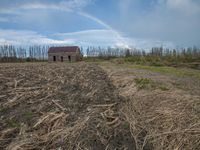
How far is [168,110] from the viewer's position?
3.58 meters

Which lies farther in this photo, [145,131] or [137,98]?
[137,98]

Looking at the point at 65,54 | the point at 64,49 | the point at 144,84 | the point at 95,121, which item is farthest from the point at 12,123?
the point at 64,49

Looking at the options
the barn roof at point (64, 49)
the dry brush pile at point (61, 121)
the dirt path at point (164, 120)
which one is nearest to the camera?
the dry brush pile at point (61, 121)

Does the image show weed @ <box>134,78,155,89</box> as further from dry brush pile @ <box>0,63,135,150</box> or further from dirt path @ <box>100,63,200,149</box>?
dry brush pile @ <box>0,63,135,150</box>

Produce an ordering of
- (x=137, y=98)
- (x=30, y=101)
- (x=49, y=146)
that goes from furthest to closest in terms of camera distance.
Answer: (x=137, y=98)
(x=30, y=101)
(x=49, y=146)

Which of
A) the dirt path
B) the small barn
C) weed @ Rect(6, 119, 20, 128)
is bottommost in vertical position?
the dirt path

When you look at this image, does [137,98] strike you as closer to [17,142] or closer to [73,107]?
[73,107]

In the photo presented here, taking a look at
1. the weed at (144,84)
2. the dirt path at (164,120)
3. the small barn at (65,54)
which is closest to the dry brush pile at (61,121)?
the dirt path at (164,120)

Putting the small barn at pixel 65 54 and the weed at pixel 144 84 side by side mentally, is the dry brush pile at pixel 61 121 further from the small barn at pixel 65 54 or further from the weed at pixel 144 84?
the small barn at pixel 65 54

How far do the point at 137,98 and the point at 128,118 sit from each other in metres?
1.30

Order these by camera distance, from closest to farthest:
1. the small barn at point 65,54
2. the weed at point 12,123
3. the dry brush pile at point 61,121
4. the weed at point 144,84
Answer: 1. the dry brush pile at point 61,121
2. the weed at point 12,123
3. the weed at point 144,84
4. the small barn at point 65,54

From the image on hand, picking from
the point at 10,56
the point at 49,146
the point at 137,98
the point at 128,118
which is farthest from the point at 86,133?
the point at 10,56

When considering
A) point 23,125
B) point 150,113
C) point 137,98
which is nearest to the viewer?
point 23,125

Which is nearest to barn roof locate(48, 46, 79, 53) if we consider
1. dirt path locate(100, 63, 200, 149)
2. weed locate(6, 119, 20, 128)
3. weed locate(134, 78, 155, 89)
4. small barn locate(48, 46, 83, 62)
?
small barn locate(48, 46, 83, 62)
